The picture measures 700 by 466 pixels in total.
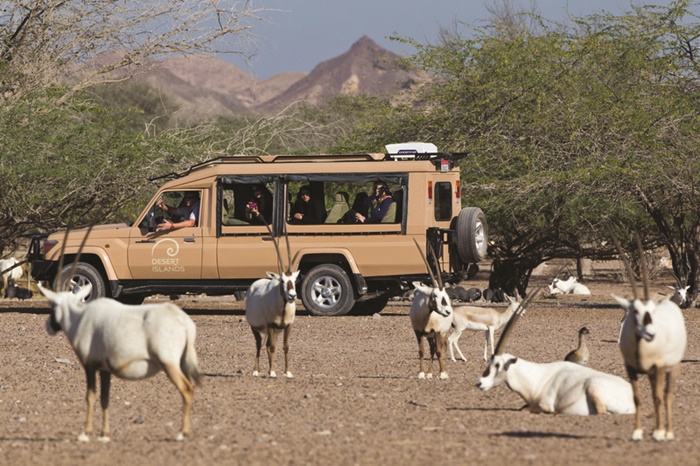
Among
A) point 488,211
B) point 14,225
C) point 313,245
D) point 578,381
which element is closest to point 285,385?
point 578,381

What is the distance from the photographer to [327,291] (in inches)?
929

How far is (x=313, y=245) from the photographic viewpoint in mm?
23203

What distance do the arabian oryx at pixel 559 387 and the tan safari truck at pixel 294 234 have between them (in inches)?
441

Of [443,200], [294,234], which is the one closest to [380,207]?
[443,200]

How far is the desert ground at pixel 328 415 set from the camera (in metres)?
8.92

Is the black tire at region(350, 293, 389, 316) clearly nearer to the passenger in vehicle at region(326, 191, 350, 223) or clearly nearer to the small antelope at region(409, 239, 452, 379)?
the passenger in vehicle at region(326, 191, 350, 223)

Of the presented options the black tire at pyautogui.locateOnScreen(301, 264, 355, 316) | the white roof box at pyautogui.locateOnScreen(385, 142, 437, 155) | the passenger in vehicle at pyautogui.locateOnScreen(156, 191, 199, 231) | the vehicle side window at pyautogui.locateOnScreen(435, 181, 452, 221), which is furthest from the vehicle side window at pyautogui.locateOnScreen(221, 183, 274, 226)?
the vehicle side window at pyautogui.locateOnScreen(435, 181, 452, 221)

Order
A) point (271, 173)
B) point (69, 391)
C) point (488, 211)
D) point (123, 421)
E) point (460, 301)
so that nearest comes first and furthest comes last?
point (123, 421) → point (69, 391) → point (271, 173) → point (488, 211) → point (460, 301)

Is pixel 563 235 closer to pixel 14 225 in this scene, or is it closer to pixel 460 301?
pixel 460 301

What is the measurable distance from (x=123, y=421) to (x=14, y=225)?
18.1 metres

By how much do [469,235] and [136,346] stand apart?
1335 centimetres

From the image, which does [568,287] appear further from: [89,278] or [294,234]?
[89,278]

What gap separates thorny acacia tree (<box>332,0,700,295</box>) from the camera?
1017 inches

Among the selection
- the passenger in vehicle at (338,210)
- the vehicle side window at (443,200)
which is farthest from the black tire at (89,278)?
the vehicle side window at (443,200)
